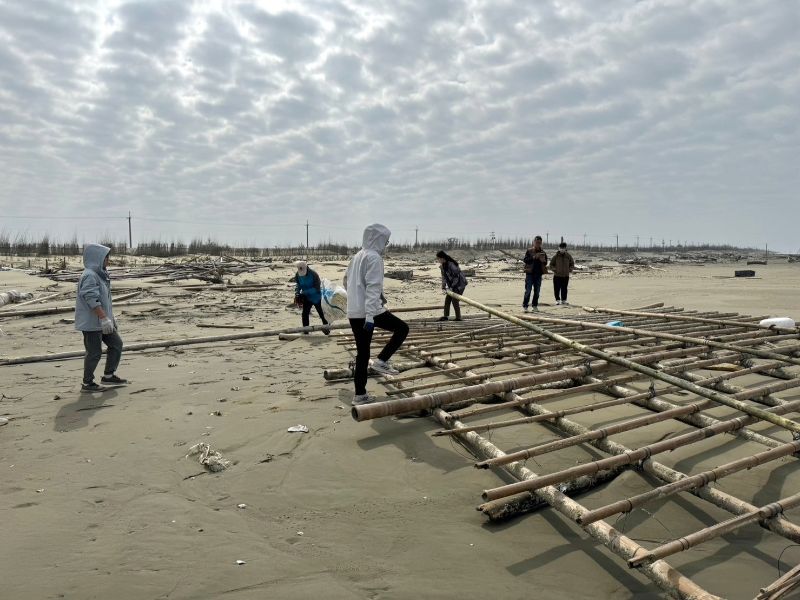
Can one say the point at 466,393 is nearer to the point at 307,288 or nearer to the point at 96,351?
the point at 96,351

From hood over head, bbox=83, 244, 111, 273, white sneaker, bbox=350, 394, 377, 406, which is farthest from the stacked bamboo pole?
hood over head, bbox=83, 244, 111, 273

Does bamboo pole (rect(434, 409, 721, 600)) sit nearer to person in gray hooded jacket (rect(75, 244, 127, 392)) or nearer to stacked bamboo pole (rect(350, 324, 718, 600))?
stacked bamboo pole (rect(350, 324, 718, 600))

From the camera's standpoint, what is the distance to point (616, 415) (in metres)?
3.87

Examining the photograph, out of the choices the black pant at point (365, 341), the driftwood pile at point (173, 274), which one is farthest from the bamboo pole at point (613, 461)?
the driftwood pile at point (173, 274)

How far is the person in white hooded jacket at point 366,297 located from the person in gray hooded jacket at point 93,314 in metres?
2.44

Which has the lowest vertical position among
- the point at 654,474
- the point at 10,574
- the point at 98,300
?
the point at 10,574

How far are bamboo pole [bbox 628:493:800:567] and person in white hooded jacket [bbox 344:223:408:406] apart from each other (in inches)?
97.1

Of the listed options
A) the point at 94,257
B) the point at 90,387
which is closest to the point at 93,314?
the point at 94,257

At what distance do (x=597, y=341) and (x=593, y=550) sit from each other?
159 inches

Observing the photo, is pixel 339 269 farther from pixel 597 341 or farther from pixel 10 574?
pixel 10 574

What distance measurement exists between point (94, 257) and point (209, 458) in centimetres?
288

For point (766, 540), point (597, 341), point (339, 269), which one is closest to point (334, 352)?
point (597, 341)

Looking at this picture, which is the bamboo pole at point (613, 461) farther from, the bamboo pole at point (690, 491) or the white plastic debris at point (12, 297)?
the white plastic debris at point (12, 297)

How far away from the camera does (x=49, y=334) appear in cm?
822
